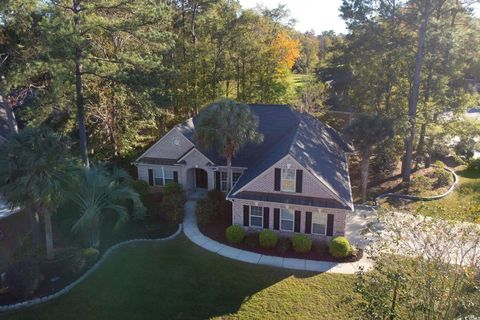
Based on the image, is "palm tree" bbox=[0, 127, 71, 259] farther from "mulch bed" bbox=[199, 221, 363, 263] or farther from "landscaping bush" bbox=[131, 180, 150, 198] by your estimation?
"landscaping bush" bbox=[131, 180, 150, 198]

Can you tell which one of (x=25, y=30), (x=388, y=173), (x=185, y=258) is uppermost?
(x=25, y=30)

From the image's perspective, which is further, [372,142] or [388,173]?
[388,173]

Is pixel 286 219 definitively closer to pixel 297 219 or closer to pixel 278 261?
pixel 297 219

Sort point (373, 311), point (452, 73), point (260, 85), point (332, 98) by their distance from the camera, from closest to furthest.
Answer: point (373, 311) < point (452, 73) < point (260, 85) < point (332, 98)

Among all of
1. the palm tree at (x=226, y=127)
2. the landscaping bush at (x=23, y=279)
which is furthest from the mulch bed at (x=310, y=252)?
the landscaping bush at (x=23, y=279)

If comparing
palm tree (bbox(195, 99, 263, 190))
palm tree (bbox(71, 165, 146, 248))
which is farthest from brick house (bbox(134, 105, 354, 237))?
palm tree (bbox(71, 165, 146, 248))

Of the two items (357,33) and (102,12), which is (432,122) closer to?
(357,33)

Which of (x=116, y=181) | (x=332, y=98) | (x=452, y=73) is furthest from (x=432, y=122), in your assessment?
(x=116, y=181)
